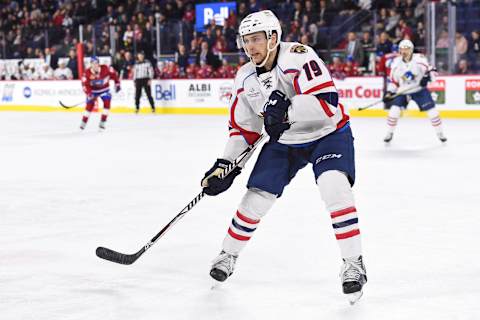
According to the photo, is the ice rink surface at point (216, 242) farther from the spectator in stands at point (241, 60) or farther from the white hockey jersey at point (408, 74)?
the spectator in stands at point (241, 60)

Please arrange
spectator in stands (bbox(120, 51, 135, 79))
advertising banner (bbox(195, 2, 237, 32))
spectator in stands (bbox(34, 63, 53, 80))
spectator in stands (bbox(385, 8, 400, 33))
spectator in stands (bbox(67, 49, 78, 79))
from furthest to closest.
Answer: spectator in stands (bbox(34, 63, 53, 80)), spectator in stands (bbox(67, 49, 78, 79)), advertising banner (bbox(195, 2, 237, 32)), spectator in stands (bbox(120, 51, 135, 79)), spectator in stands (bbox(385, 8, 400, 33))

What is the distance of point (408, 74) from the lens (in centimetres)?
865

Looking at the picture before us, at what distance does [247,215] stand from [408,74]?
6.06 m

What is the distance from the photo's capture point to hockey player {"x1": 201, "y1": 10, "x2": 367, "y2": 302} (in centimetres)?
279

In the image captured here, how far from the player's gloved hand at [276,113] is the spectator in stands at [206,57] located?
37.5 feet

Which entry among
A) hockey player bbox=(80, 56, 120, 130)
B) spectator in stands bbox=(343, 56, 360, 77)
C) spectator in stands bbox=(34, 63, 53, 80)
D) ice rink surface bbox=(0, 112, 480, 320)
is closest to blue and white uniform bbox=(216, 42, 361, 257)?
ice rink surface bbox=(0, 112, 480, 320)

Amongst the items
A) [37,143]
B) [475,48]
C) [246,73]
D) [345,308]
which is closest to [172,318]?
[345,308]

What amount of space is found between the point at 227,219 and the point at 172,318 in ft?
6.34

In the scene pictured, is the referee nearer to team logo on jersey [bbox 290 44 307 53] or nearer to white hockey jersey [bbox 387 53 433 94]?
white hockey jersey [bbox 387 53 433 94]

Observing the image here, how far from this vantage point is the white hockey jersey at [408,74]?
8.56m

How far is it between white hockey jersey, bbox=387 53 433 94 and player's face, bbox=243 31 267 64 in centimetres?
595

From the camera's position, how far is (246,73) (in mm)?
2984

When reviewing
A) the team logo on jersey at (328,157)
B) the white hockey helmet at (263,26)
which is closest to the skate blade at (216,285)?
the team logo on jersey at (328,157)

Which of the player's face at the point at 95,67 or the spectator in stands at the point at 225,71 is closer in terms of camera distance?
the player's face at the point at 95,67
